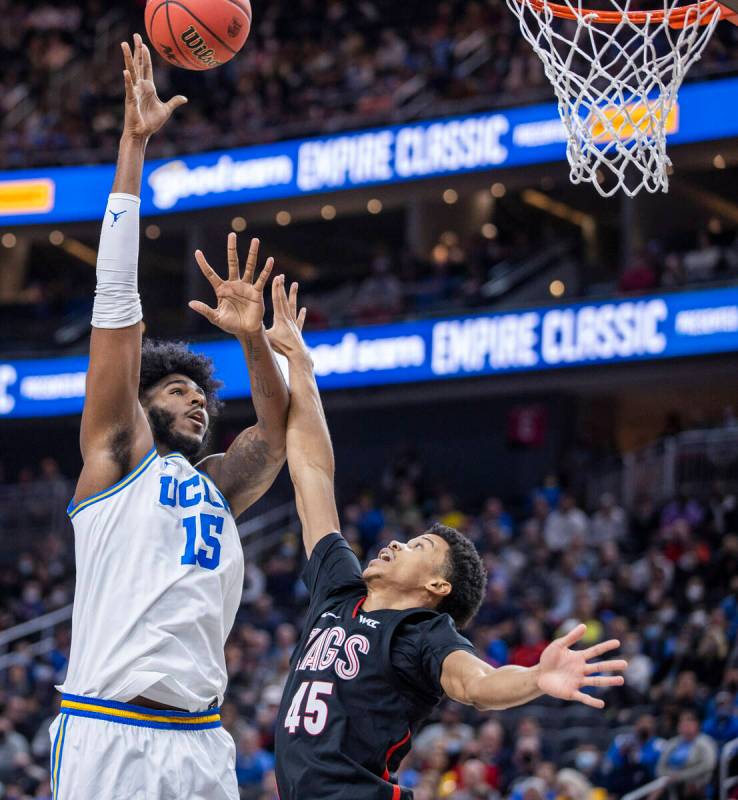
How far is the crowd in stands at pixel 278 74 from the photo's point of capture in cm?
2011

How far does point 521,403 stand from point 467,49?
5.41 meters

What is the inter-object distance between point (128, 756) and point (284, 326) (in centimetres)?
178

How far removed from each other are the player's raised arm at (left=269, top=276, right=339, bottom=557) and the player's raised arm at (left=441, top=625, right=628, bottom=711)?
1063 mm

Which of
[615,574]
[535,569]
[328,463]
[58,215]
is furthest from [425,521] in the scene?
[328,463]

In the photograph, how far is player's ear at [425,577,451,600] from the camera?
4523mm

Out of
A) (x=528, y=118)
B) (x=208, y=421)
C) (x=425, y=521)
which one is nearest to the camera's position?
(x=208, y=421)

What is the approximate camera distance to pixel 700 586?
12984 mm

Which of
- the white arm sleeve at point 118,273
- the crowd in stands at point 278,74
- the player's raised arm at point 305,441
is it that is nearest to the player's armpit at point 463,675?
the player's raised arm at point 305,441

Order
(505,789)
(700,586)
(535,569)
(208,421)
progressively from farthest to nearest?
(535,569) < (700,586) < (505,789) < (208,421)

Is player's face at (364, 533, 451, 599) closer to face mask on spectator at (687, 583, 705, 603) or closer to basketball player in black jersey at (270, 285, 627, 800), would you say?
basketball player in black jersey at (270, 285, 627, 800)

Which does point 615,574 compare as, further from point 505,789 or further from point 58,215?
point 58,215

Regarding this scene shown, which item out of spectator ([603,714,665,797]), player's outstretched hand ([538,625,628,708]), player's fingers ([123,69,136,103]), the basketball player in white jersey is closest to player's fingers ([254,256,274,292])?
the basketball player in white jersey

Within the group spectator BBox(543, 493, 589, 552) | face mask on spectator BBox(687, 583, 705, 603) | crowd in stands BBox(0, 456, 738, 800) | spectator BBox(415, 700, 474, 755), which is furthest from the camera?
spectator BBox(543, 493, 589, 552)

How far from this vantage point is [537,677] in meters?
3.73
